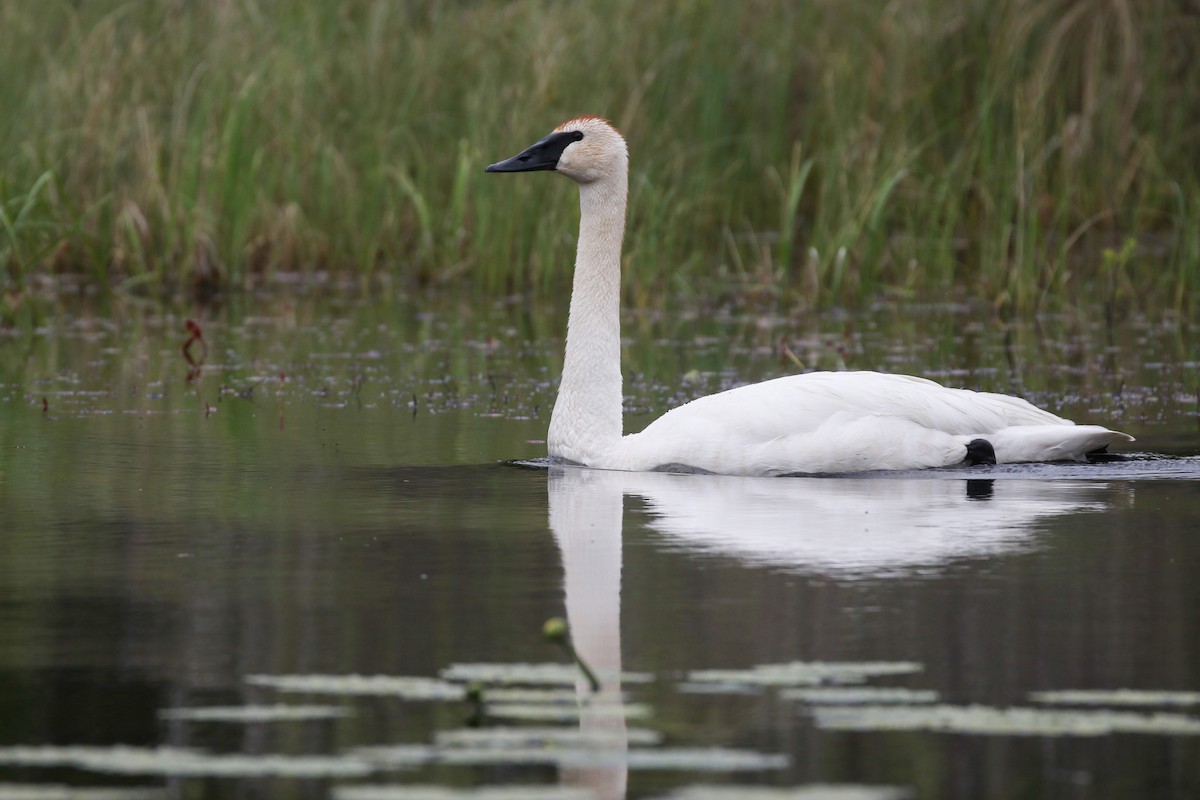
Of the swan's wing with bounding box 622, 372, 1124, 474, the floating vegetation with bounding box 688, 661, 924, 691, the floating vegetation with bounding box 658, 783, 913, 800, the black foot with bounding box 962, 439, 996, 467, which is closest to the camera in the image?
the floating vegetation with bounding box 658, 783, 913, 800

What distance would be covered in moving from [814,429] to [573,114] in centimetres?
823

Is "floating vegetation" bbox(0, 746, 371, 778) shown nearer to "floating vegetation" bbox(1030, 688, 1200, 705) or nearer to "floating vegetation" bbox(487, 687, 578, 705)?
"floating vegetation" bbox(487, 687, 578, 705)

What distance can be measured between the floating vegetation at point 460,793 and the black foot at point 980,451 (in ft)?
14.7

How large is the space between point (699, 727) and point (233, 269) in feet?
39.4

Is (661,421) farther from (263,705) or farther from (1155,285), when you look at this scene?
(1155,285)

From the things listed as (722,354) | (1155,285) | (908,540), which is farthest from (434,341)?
(908,540)

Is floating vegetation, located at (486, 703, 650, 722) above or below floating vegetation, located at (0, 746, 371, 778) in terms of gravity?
above

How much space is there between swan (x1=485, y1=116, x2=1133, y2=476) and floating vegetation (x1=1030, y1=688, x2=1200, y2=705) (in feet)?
11.5

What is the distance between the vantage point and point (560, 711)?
13.5 feet

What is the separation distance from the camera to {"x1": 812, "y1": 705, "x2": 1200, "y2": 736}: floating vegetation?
3.97m

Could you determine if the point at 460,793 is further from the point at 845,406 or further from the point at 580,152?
the point at 580,152

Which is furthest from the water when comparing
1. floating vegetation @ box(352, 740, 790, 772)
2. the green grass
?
the green grass

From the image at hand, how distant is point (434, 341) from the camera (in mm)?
12625

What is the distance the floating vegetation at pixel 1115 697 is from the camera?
13.7 ft
